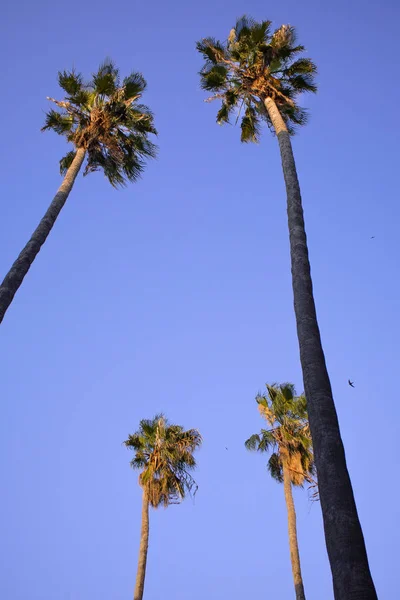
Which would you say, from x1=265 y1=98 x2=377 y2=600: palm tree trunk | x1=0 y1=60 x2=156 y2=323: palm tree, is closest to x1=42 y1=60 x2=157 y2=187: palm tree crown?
x1=0 y1=60 x2=156 y2=323: palm tree

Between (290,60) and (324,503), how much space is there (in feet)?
50.8

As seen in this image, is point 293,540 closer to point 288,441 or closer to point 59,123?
point 288,441

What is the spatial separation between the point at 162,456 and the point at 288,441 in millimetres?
5531

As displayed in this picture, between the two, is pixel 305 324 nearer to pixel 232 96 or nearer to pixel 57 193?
pixel 57 193


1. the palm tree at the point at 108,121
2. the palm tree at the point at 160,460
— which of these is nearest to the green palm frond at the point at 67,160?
the palm tree at the point at 108,121

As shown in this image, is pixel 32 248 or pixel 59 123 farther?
pixel 59 123

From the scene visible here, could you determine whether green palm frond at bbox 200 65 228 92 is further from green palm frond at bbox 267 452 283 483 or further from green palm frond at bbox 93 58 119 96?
green palm frond at bbox 267 452 283 483

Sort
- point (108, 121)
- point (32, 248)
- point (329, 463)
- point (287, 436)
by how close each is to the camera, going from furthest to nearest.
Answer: point (287, 436), point (108, 121), point (32, 248), point (329, 463)

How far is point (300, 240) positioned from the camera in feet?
34.2

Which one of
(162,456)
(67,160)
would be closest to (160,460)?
(162,456)

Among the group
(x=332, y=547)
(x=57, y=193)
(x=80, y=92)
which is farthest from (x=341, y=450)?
(x=80, y=92)

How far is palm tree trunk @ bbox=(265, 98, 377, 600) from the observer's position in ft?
17.0

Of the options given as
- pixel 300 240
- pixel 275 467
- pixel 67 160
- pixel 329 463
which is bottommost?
pixel 329 463

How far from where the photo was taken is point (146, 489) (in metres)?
23.0
